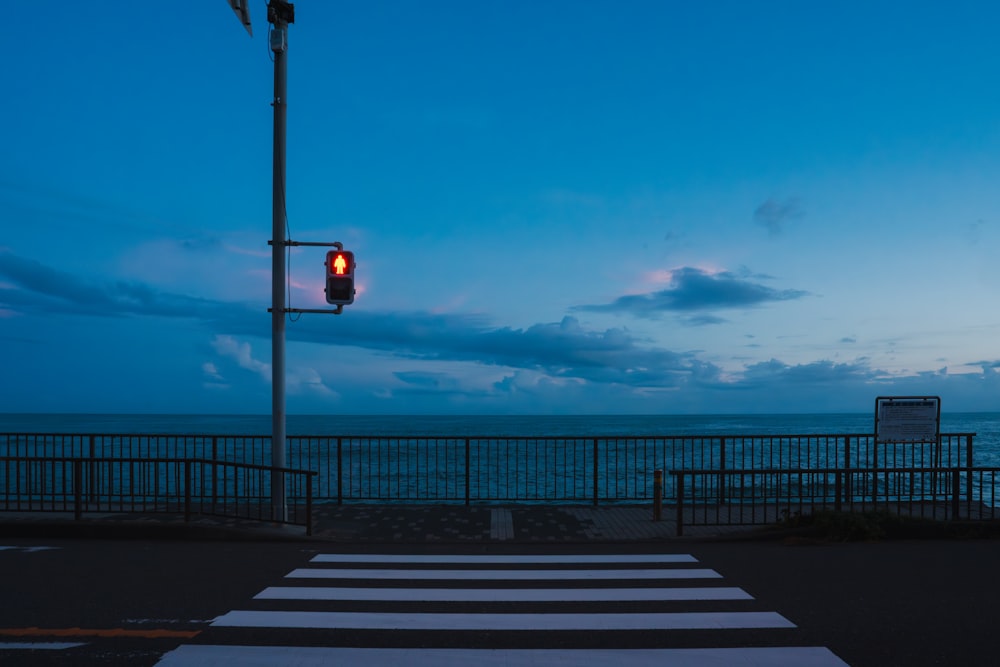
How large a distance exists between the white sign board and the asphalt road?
3.05 meters

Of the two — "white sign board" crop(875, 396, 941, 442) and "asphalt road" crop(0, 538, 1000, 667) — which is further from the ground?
"white sign board" crop(875, 396, 941, 442)

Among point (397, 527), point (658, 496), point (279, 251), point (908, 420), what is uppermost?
point (279, 251)

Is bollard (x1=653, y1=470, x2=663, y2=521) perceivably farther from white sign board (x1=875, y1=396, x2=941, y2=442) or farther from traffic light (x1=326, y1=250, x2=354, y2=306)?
traffic light (x1=326, y1=250, x2=354, y2=306)

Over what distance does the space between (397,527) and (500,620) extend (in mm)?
5293

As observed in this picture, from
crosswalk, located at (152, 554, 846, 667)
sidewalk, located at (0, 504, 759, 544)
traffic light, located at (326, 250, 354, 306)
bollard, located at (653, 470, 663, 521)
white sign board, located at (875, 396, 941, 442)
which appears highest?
traffic light, located at (326, 250, 354, 306)

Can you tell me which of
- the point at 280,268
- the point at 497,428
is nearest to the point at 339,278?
the point at 280,268

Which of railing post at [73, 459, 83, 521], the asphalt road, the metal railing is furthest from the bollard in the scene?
railing post at [73, 459, 83, 521]

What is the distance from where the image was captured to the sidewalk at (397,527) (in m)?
10.8

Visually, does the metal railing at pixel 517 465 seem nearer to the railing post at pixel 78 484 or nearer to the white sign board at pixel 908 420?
the white sign board at pixel 908 420

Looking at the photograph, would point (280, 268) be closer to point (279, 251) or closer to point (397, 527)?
point (279, 251)

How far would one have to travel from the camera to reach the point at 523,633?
20.5 feet

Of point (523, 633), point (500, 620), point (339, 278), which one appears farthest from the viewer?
point (339, 278)

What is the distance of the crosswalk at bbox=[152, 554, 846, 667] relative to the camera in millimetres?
5602

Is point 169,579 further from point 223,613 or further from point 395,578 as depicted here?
point 395,578
